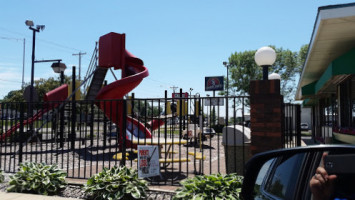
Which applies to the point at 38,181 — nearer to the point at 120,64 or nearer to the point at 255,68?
the point at 120,64

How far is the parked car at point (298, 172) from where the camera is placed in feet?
3.86

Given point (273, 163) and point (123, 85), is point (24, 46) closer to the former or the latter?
point (123, 85)

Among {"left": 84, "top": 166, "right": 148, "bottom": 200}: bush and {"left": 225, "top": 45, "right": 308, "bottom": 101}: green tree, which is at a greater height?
{"left": 225, "top": 45, "right": 308, "bottom": 101}: green tree

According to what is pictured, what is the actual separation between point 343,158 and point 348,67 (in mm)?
7248

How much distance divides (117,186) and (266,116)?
3032mm

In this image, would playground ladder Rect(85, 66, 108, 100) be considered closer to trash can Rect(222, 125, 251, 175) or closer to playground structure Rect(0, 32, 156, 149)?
playground structure Rect(0, 32, 156, 149)

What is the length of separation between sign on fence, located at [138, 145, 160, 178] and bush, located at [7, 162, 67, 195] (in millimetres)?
1855

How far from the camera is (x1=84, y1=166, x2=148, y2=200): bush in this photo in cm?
537

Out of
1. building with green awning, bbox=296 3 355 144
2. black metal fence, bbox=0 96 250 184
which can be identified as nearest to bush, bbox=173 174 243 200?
black metal fence, bbox=0 96 250 184

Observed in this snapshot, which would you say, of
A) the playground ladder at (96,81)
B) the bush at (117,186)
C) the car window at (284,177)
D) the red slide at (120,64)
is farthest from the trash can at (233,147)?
the playground ladder at (96,81)

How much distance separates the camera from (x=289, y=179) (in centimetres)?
161

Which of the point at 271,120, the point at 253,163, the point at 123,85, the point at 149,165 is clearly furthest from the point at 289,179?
the point at 123,85

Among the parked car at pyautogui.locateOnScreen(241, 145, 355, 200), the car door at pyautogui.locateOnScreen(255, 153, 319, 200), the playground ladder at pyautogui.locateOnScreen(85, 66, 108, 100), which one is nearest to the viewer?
the parked car at pyautogui.locateOnScreen(241, 145, 355, 200)

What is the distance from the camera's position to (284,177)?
1.71m
